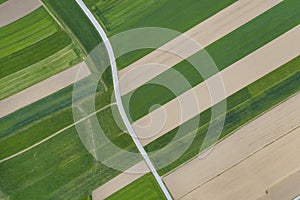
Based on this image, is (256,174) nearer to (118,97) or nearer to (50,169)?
(118,97)

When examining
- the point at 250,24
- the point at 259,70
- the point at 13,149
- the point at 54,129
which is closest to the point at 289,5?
the point at 250,24

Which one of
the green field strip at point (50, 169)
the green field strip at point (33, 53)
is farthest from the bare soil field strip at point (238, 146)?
the green field strip at point (33, 53)

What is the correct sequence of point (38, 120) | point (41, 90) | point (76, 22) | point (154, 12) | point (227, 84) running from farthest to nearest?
1. point (154, 12)
2. point (76, 22)
3. point (227, 84)
4. point (41, 90)
5. point (38, 120)

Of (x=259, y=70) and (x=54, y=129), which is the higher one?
(x=54, y=129)

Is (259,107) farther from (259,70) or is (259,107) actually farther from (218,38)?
(218,38)

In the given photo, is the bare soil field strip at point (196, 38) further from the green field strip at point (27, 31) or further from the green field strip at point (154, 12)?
the green field strip at point (27, 31)

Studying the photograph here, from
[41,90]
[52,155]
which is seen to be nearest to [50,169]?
[52,155]

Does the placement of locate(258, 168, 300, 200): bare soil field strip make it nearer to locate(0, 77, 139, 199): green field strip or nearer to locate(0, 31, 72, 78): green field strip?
locate(0, 77, 139, 199): green field strip
